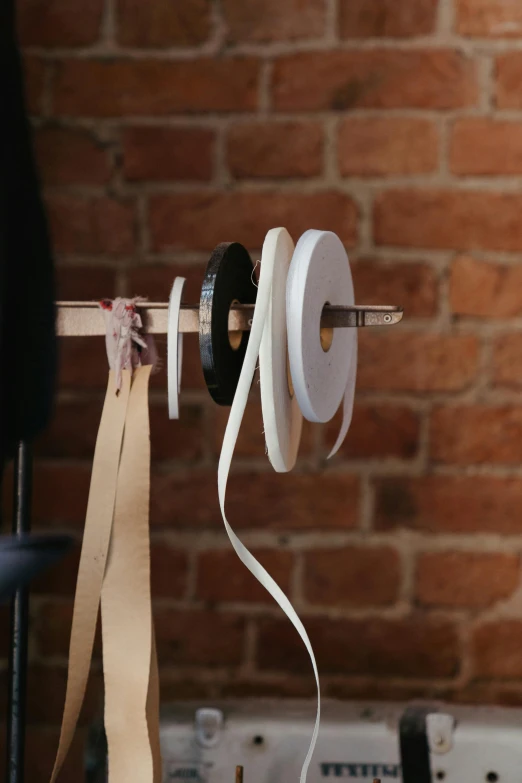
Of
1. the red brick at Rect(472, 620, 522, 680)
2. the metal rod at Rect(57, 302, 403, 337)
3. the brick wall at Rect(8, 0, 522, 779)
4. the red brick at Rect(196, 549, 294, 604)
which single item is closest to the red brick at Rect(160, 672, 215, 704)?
the brick wall at Rect(8, 0, 522, 779)

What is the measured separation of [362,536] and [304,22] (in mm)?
674

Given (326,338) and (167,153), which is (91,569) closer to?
(326,338)

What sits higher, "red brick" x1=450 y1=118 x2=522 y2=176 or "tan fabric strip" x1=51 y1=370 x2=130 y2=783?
"red brick" x1=450 y1=118 x2=522 y2=176

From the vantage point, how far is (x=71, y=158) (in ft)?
3.57

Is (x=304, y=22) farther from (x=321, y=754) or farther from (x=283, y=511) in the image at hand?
(x=321, y=754)

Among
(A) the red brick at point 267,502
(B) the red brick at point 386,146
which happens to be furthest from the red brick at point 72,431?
(B) the red brick at point 386,146

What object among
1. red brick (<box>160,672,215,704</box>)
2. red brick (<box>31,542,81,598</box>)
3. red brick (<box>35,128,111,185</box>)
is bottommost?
red brick (<box>160,672,215,704</box>)

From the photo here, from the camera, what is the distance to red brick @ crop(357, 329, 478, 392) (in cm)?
106


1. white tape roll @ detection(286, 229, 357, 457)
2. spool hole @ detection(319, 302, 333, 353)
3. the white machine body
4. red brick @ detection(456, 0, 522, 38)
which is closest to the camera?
white tape roll @ detection(286, 229, 357, 457)

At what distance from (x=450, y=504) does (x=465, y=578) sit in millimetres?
100

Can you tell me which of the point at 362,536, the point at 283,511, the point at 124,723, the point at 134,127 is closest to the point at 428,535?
the point at 362,536

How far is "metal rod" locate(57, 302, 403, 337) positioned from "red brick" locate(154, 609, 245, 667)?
511mm

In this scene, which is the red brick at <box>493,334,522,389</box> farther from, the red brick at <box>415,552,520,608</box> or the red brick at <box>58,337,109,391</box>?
the red brick at <box>58,337,109,391</box>

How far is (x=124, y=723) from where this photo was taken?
70 cm
